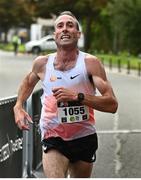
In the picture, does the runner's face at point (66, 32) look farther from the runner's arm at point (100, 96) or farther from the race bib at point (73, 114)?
the race bib at point (73, 114)

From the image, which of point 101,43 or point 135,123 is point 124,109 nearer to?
point 135,123

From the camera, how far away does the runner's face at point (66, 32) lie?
532cm

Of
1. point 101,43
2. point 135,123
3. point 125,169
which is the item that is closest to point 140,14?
point 101,43

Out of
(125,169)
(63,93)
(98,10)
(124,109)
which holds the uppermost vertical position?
(63,93)

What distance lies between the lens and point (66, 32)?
5.34 meters

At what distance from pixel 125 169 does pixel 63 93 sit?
14.3ft

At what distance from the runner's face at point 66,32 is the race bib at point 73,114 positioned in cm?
52

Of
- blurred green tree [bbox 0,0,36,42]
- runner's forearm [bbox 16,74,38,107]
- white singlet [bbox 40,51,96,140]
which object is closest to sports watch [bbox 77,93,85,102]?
white singlet [bbox 40,51,96,140]

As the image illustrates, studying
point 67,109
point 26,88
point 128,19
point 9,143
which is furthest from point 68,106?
point 128,19

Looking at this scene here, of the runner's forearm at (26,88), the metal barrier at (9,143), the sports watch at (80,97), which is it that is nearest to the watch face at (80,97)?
the sports watch at (80,97)

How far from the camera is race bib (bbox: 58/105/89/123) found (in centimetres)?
535

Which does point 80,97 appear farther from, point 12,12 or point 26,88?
point 12,12

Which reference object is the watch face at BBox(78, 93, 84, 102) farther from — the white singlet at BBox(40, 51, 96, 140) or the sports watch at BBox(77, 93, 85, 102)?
the white singlet at BBox(40, 51, 96, 140)

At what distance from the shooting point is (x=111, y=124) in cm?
1444
